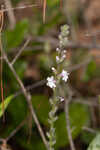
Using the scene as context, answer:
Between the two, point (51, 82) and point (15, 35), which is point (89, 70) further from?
point (51, 82)

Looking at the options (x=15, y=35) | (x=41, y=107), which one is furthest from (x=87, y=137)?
(x=15, y=35)

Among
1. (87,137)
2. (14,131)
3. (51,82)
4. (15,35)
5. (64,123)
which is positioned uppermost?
(51,82)

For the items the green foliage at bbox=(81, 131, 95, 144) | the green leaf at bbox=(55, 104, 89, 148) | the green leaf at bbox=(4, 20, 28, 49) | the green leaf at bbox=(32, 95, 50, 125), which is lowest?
the green foliage at bbox=(81, 131, 95, 144)

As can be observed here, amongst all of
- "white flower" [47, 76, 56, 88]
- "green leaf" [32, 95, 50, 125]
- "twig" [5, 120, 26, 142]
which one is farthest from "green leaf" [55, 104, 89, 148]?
"white flower" [47, 76, 56, 88]

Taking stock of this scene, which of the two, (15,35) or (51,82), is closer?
(51,82)

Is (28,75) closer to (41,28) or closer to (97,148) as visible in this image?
(41,28)

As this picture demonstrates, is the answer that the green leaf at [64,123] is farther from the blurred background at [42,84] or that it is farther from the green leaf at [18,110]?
the green leaf at [18,110]

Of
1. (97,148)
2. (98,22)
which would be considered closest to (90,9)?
(98,22)

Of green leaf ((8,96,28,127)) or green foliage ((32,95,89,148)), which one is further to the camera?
green leaf ((8,96,28,127))

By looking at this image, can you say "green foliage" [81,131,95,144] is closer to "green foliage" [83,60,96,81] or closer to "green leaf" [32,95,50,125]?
"green leaf" [32,95,50,125]

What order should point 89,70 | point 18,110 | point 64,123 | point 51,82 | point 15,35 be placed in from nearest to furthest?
1. point 51,82
2. point 64,123
3. point 18,110
4. point 15,35
5. point 89,70

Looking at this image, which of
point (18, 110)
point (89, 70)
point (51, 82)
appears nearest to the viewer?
point (51, 82)
